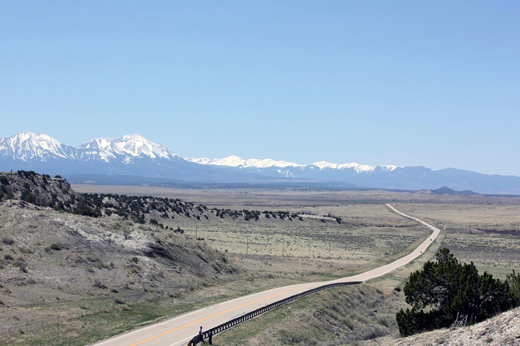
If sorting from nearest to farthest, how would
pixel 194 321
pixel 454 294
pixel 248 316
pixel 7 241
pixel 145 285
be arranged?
pixel 454 294, pixel 194 321, pixel 248 316, pixel 7 241, pixel 145 285

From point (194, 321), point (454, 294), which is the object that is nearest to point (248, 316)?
point (194, 321)

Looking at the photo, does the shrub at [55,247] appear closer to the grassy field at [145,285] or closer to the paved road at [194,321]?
the grassy field at [145,285]

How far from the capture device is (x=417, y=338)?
20938 mm

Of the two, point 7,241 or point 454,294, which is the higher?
point 7,241

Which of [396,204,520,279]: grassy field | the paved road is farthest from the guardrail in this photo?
[396,204,520,279]: grassy field

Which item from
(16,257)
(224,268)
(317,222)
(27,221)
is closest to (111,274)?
(16,257)

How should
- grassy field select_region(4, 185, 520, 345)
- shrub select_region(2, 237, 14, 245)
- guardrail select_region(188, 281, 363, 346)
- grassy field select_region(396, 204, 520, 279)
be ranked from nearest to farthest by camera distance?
guardrail select_region(188, 281, 363, 346) → grassy field select_region(4, 185, 520, 345) → shrub select_region(2, 237, 14, 245) → grassy field select_region(396, 204, 520, 279)

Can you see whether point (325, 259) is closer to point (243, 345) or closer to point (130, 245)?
point (130, 245)

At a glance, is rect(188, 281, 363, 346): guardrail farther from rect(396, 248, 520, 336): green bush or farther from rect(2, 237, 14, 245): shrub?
rect(2, 237, 14, 245): shrub

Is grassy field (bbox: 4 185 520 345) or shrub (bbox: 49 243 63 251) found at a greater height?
shrub (bbox: 49 243 63 251)

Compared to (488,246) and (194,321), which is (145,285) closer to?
(194,321)

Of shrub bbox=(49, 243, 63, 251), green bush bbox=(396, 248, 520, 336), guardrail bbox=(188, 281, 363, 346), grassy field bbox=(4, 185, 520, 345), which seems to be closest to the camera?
guardrail bbox=(188, 281, 363, 346)

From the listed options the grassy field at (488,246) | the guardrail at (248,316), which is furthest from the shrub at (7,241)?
the grassy field at (488,246)

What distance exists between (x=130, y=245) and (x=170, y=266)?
13.7 ft
